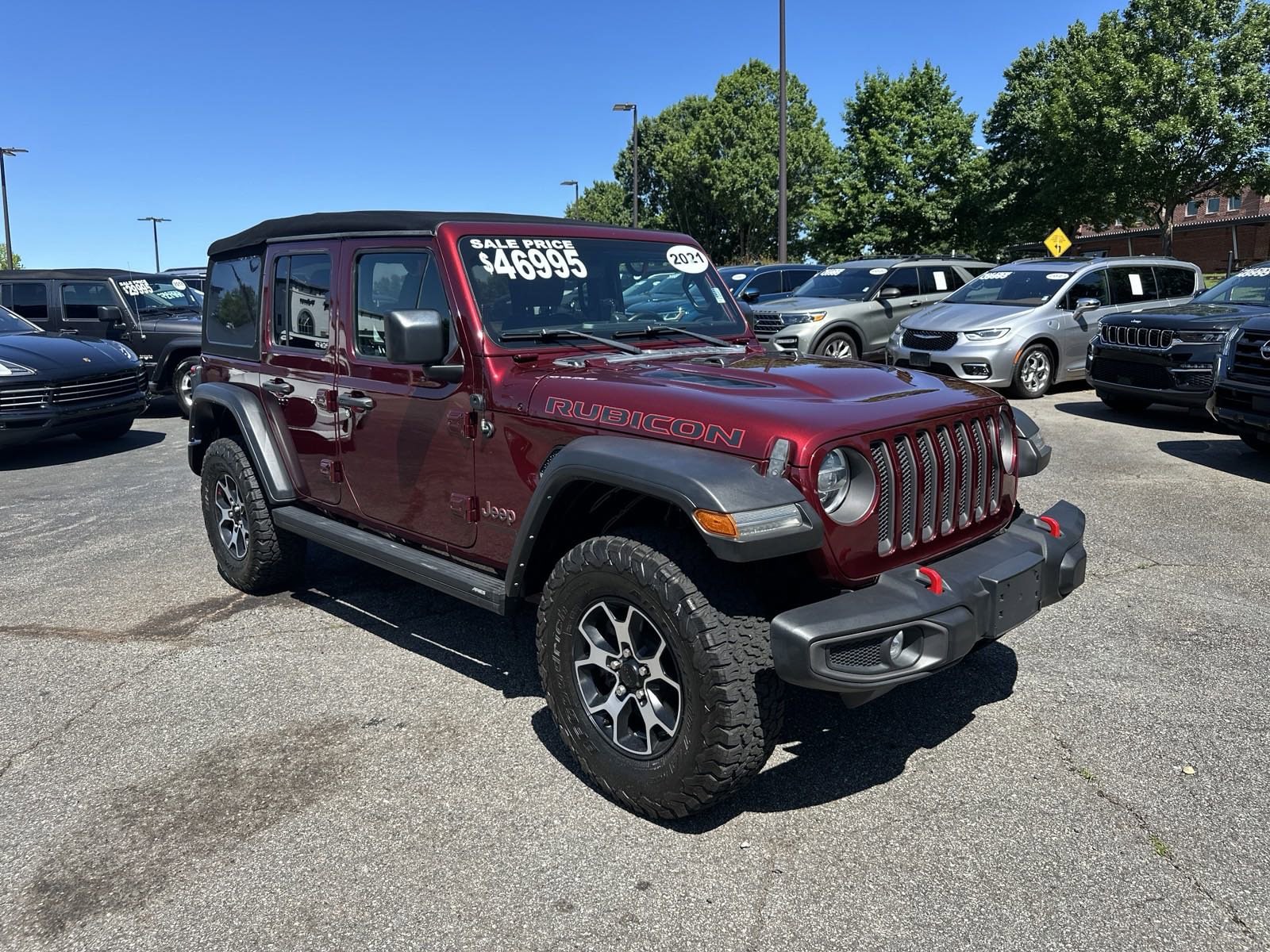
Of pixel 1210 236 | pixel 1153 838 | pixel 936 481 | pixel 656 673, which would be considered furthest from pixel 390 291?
pixel 1210 236

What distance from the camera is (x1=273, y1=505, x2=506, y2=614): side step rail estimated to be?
134 inches

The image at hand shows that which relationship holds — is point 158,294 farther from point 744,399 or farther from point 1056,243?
point 1056,243

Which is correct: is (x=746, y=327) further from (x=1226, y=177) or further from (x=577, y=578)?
(x=1226, y=177)

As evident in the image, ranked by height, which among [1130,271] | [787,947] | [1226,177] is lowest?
[787,947]

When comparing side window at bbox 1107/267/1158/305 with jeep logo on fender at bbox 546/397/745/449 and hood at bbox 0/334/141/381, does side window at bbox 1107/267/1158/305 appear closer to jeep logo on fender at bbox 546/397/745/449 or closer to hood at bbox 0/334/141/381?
jeep logo on fender at bbox 546/397/745/449

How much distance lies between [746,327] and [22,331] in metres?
9.26

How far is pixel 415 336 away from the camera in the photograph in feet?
10.7

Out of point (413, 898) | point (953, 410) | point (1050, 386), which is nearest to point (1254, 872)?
point (953, 410)

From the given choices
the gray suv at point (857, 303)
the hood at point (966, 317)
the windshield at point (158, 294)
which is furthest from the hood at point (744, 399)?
the windshield at point (158, 294)

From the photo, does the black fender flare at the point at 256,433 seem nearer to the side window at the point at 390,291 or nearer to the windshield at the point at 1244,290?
the side window at the point at 390,291

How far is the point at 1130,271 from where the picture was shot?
11.9 m

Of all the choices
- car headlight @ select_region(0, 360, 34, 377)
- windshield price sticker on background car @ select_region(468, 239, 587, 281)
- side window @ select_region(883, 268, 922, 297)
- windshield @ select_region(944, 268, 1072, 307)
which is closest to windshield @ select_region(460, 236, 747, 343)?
windshield price sticker on background car @ select_region(468, 239, 587, 281)

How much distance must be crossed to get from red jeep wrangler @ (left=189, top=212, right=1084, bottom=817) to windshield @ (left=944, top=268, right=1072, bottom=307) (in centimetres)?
853

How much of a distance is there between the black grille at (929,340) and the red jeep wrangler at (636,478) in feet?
24.4
